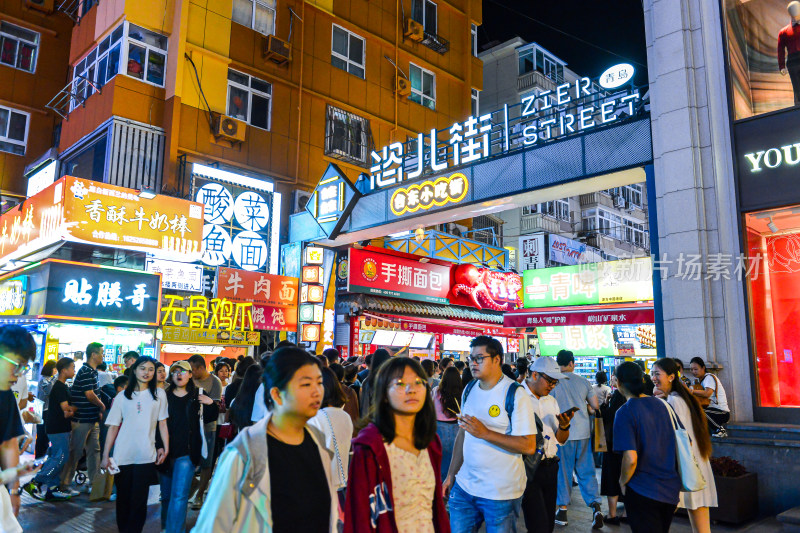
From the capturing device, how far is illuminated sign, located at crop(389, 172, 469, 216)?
14523 mm

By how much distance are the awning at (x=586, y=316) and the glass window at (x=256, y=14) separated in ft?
40.3

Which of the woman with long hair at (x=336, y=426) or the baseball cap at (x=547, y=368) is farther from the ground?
the baseball cap at (x=547, y=368)

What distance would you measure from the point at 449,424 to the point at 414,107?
664 inches

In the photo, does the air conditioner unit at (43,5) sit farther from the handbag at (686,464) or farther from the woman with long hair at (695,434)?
the handbag at (686,464)

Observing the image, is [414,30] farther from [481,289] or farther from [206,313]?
[206,313]

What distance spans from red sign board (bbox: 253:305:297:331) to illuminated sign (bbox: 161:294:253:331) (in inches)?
18.4

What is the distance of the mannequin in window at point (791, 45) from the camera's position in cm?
974

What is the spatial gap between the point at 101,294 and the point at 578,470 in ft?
35.9

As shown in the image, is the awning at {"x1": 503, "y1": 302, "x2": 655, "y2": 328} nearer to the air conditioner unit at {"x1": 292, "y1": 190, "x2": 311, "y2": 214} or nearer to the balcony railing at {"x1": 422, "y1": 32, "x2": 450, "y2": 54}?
the air conditioner unit at {"x1": 292, "y1": 190, "x2": 311, "y2": 214}

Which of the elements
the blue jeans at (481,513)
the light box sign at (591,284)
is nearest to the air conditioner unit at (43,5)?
Result: the light box sign at (591,284)

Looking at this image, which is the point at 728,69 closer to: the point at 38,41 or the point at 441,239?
the point at 441,239

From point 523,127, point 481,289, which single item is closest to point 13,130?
point 481,289

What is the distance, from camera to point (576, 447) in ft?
28.4

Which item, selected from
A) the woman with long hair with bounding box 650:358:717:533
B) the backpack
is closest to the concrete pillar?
the woman with long hair with bounding box 650:358:717:533
